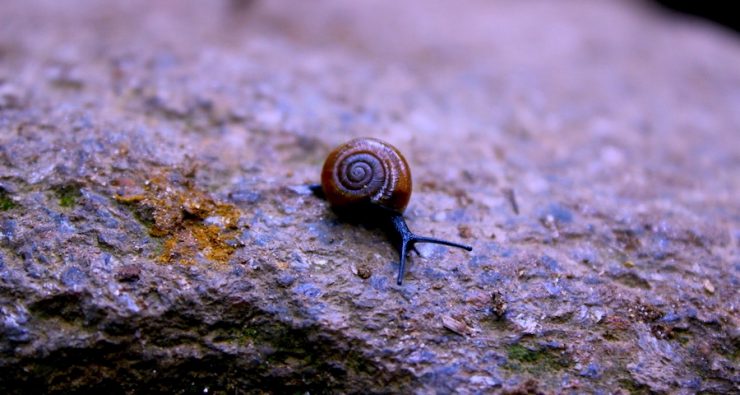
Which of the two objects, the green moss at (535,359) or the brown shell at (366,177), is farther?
the brown shell at (366,177)

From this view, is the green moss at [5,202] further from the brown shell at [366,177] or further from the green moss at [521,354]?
the green moss at [521,354]

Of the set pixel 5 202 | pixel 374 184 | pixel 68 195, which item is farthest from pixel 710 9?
pixel 5 202

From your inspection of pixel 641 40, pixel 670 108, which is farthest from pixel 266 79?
pixel 641 40

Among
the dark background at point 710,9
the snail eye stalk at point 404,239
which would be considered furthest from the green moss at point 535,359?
the dark background at point 710,9

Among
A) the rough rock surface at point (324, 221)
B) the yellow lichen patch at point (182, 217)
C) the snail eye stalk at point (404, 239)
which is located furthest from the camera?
the snail eye stalk at point (404, 239)

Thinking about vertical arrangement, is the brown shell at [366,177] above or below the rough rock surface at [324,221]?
above

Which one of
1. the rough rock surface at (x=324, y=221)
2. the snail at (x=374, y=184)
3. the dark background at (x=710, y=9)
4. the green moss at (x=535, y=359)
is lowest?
the green moss at (x=535, y=359)
